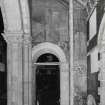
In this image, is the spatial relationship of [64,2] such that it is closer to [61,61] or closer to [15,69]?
[61,61]

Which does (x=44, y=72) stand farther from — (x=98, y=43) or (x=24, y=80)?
(x=98, y=43)

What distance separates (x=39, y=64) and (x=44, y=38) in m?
1.19

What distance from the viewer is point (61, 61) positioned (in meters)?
16.5

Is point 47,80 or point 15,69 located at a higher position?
point 15,69

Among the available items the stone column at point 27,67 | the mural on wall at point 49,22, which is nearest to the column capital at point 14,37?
the stone column at point 27,67

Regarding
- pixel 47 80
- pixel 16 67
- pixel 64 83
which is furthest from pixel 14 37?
pixel 64 83

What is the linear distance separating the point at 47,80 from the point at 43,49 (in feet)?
5.03

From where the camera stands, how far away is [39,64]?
54.8ft

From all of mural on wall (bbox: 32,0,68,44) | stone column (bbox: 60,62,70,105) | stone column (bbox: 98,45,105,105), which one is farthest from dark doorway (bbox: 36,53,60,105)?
stone column (bbox: 98,45,105,105)

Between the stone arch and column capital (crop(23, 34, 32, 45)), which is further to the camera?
the stone arch

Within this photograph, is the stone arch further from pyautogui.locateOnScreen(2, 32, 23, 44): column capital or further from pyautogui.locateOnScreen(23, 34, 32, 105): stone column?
pyautogui.locateOnScreen(2, 32, 23, 44): column capital

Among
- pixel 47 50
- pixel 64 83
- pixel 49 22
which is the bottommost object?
pixel 64 83

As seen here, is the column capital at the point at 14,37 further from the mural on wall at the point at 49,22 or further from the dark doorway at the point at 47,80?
the dark doorway at the point at 47,80

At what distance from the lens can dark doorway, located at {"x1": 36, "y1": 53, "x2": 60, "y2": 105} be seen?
55.4ft
